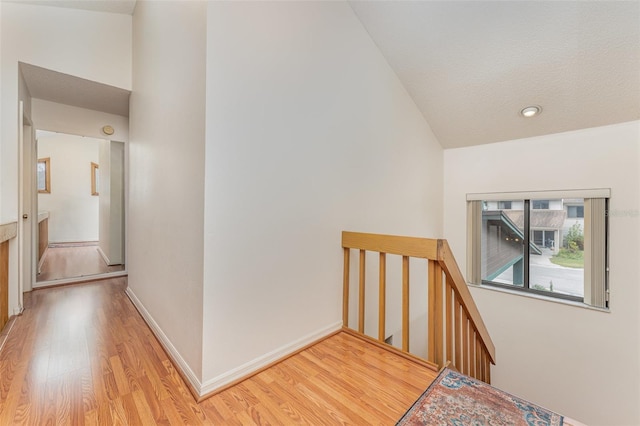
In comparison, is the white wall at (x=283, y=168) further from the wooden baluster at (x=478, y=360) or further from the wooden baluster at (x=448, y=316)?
the wooden baluster at (x=478, y=360)

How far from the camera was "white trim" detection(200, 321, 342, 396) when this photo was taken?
4.34 ft

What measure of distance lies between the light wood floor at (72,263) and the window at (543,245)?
16.4 feet

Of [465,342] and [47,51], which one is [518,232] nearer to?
[465,342]

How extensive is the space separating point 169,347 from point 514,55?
3377mm

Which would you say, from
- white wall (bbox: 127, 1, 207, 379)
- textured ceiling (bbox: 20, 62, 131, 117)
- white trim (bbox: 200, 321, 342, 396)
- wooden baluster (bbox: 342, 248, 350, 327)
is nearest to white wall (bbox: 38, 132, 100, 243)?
textured ceiling (bbox: 20, 62, 131, 117)

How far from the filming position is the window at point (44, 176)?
3814 mm

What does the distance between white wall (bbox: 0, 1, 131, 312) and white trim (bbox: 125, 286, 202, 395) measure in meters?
1.09

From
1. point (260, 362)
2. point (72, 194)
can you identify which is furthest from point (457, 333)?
point (72, 194)

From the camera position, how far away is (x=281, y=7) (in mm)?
1640

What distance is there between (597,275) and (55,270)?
6244 mm

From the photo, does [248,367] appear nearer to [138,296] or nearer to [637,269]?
[138,296]

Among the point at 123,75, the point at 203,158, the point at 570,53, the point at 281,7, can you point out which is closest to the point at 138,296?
the point at 203,158

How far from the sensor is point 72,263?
3686 mm

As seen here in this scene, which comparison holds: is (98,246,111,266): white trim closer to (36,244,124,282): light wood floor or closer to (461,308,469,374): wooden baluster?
(36,244,124,282): light wood floor
